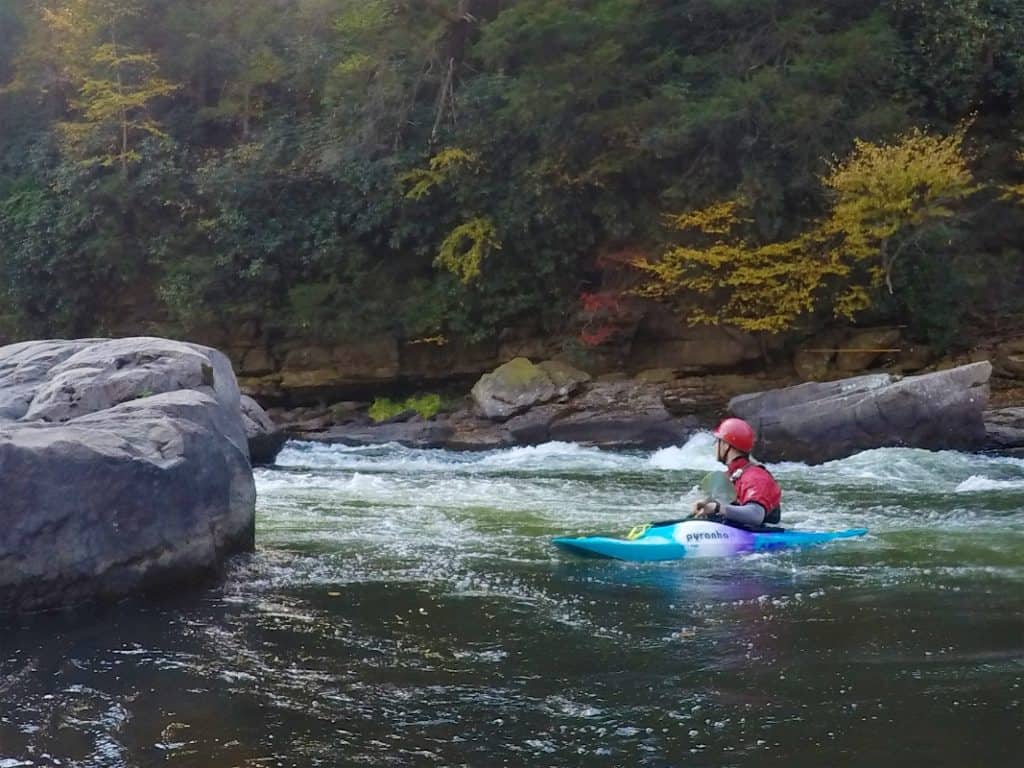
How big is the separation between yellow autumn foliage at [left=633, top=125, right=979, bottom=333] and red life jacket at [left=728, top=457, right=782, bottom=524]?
956 centimetres

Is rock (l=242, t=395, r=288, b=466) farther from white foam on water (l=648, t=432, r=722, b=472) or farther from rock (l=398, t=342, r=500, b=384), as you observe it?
rock (l=398, t=342, r=500, b=384)

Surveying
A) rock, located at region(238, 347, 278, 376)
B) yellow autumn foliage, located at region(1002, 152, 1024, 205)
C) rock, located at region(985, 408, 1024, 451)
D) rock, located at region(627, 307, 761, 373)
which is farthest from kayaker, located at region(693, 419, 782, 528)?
rock, located at region(238, 347, 278, 376)

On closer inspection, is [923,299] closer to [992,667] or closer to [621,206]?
[621,206]

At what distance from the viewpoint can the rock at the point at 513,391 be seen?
1616 cm

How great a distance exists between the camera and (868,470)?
11.7 m

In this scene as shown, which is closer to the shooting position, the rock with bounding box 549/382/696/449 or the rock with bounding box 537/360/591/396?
the rock with bounding box 549/382/696/449

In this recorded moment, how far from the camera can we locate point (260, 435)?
13.7m

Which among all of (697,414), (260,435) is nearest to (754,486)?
(260,435)

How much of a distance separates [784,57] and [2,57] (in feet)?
57.8

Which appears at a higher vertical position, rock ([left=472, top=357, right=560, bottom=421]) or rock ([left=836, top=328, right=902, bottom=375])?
rock ([left=836, top=328, right=902, bottom=375])

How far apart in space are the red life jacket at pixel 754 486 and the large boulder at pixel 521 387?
338 inches

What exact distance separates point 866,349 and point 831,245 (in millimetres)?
1684

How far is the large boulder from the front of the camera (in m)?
16.2

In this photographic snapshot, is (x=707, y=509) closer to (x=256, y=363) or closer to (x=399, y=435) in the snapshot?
(x=399, y=435)
